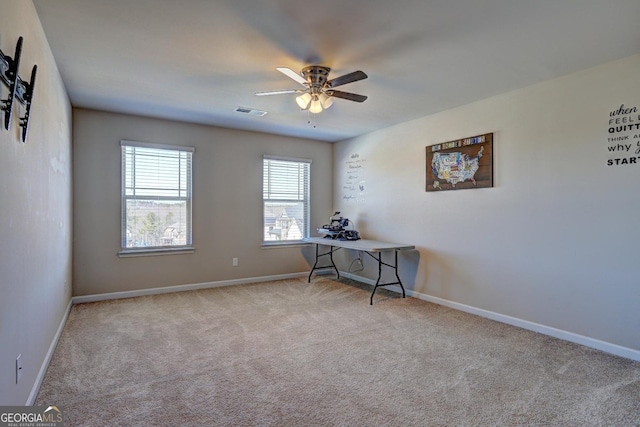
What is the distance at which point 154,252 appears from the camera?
470 centimetres

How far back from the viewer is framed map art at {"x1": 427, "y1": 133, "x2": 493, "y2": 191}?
3809 mm

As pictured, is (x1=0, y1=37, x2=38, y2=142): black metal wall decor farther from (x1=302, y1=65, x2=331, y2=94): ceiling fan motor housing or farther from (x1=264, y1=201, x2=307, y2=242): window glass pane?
(x1=264, y1=201, x2=307, y2=242): window glass pane

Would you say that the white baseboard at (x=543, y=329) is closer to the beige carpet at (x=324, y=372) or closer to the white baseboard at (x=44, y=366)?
the beige carpet at (x=324, y=372)

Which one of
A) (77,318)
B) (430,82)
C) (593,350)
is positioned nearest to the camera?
(593,350)

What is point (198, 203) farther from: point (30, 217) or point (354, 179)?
point (30, 217)

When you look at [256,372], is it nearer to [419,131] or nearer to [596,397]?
[596,397]

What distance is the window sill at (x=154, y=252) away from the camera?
452 cm

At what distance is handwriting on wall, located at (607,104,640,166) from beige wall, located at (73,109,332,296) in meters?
4.00

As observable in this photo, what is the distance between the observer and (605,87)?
2.93 m

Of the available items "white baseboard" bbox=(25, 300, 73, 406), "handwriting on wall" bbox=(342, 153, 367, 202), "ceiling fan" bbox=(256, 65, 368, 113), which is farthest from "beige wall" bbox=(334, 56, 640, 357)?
"white baseboard" bbox=(25, 300, 73, 406)

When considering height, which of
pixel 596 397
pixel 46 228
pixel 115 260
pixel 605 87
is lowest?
pixel 596 397

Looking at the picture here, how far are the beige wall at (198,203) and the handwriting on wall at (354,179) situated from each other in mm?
417

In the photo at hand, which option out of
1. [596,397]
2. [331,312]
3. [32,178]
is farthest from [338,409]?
[32,178]

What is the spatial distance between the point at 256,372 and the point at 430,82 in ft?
9.57
